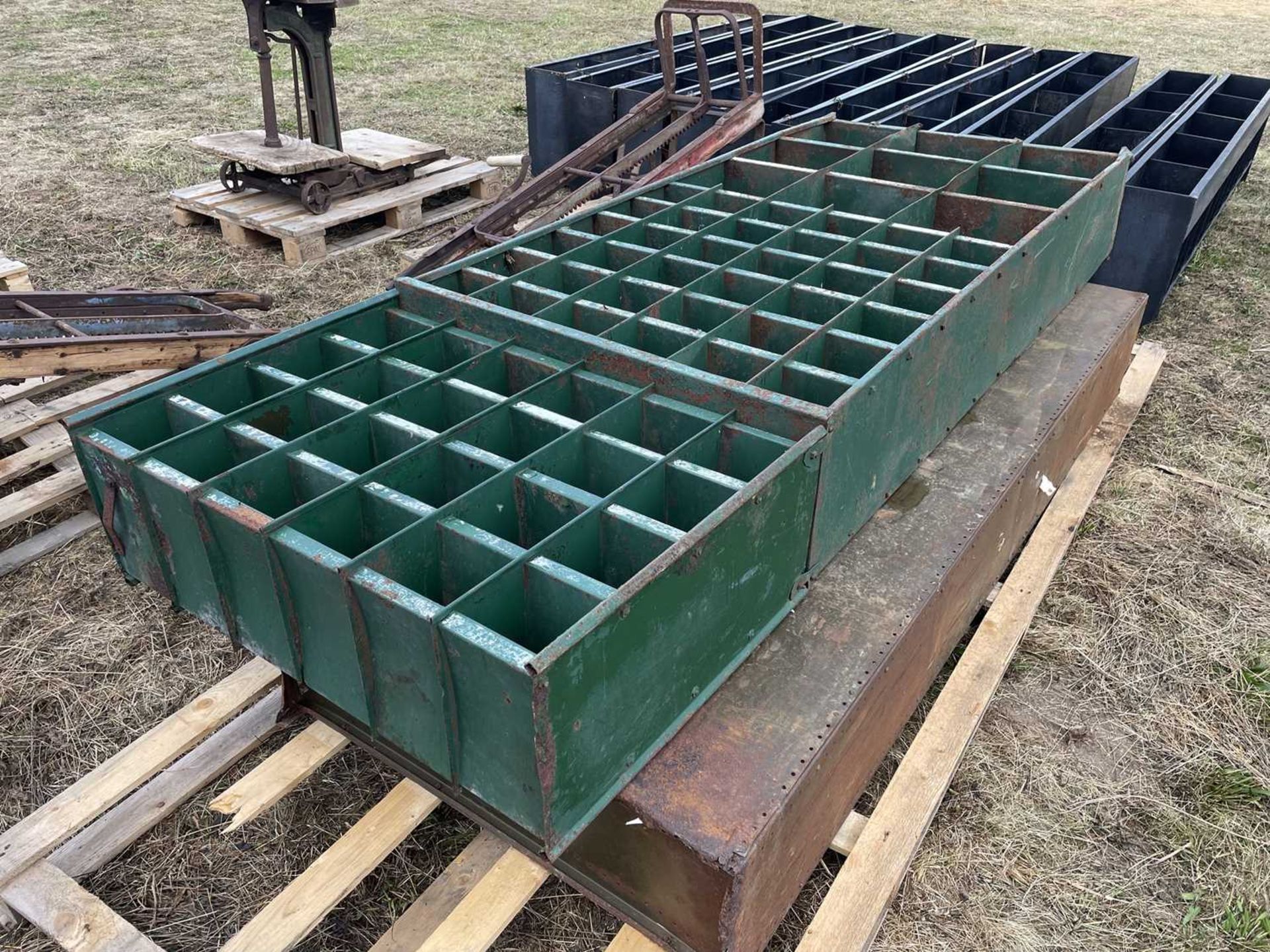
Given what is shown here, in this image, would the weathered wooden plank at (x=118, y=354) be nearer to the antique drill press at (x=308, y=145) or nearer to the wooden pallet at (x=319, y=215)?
the wooden pallet at (x=319, y=215)

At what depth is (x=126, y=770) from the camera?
3.19 meters

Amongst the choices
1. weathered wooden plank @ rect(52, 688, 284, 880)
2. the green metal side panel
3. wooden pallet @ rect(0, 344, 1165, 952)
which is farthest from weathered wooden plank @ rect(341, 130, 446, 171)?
the green metal side panel

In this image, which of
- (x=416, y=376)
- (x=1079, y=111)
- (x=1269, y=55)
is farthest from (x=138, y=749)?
(x=1269, y=55)

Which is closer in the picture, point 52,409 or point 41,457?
point 41,457

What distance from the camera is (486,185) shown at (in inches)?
352

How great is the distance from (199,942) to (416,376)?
198 cm

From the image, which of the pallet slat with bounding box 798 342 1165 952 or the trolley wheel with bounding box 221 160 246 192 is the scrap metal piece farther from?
the pallet slat with bounding box 798 342 1165 952

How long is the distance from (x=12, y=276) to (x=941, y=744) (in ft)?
20.1

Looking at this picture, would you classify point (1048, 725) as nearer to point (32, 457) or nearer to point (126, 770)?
point (126, 770)

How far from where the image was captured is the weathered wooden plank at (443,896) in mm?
2855

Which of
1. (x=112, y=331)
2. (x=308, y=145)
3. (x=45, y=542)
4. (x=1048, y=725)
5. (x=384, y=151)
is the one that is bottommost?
(x=1048, y=725)

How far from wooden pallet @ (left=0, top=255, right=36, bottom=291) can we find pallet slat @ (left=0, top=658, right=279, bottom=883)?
3.96 m

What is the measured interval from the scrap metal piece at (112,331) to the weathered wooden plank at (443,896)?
3.10 meters

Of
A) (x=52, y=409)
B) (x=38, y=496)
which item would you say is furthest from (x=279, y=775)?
(x=52, y=409)
